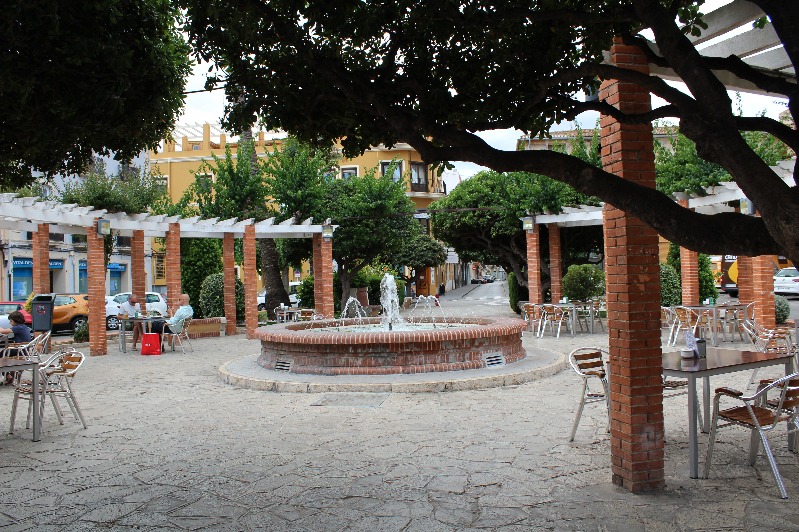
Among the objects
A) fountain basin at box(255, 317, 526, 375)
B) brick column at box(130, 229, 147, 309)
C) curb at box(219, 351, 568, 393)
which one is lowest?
curb at box(219, 351, 568, 393)

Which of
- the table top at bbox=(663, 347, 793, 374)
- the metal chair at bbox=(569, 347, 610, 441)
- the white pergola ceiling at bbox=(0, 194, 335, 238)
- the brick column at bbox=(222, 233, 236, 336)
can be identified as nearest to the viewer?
the table top at bbox=(663, 347, 793, 374)

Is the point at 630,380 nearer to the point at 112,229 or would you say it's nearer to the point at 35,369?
the point at 35,369

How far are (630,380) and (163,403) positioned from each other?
6.39m

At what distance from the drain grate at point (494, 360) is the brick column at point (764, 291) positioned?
278 inches

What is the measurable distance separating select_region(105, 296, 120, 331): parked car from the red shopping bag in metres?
8.28

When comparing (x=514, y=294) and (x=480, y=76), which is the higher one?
(x=480, y=76)

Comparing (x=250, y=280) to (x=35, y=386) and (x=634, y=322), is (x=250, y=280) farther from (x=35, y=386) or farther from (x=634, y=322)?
(x=634, y=322)

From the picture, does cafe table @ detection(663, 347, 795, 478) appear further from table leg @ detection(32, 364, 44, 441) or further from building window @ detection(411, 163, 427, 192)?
building window @ detection(411, 163, 427, 192)

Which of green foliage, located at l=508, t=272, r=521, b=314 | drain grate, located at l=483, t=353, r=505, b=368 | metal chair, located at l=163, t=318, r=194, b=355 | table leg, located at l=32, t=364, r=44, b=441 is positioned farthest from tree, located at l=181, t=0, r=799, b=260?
green foliage, located at l=508, t=272, r=521, b=314


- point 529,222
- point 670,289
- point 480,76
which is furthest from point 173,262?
point 670,289

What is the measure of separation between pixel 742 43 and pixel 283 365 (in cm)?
773

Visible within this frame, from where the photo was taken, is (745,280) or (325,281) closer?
(745,280)

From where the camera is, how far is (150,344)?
46.4ft

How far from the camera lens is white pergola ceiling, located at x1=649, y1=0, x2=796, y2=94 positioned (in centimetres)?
525
